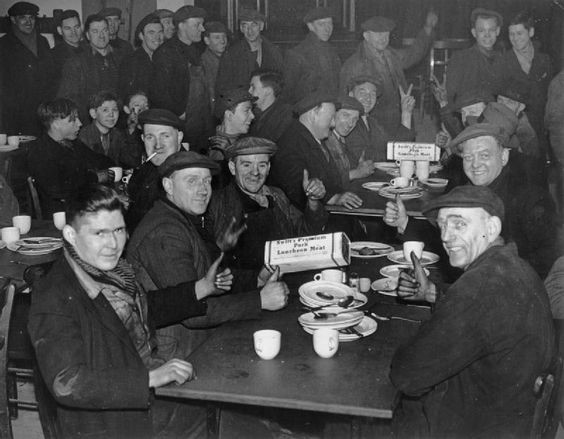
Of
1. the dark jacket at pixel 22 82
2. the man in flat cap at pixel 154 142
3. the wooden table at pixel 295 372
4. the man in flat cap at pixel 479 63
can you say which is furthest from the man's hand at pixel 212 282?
the dark jacket at pixel 22 82

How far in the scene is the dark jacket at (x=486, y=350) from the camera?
10.3ft

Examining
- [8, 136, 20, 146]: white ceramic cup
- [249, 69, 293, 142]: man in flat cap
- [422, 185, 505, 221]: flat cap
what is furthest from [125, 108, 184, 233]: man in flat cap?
[8, 136, 20, 146]: white ceramic cup

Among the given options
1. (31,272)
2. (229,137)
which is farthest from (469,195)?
(229,137)

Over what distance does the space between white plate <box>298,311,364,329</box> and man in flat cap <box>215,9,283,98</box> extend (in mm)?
6076

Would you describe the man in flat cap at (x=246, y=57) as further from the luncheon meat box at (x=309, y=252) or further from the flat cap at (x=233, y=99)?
the luncheon meat box at (x=309, y=252)

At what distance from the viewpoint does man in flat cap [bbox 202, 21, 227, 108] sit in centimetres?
985

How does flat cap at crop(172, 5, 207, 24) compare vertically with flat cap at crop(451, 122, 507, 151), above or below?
above

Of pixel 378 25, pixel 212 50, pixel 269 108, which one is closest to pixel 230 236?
pixel 269 108

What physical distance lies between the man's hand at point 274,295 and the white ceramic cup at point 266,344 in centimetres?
52

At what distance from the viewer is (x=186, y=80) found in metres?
9.68

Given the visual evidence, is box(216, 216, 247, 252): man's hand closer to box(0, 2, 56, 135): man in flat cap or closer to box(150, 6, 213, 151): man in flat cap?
box(150, 6, 213, 151): man in flat cap

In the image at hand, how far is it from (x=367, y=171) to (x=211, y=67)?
3325 millimetres

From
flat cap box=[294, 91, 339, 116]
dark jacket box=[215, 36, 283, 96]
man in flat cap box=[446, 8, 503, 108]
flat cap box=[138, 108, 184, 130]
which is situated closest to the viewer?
flat cap box=[138, 108, 184, 130]

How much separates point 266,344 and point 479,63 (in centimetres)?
709
